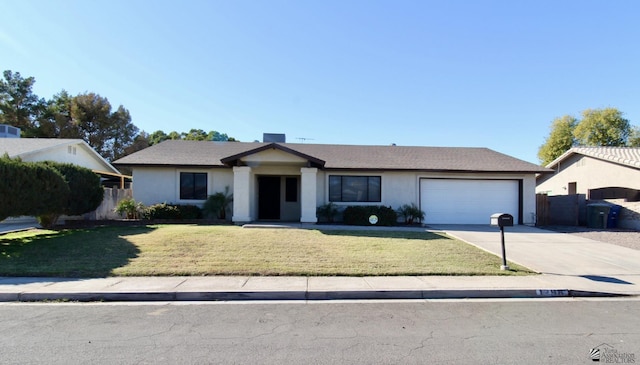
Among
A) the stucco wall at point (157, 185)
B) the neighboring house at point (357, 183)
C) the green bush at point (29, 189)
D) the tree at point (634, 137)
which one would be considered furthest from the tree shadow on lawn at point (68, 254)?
the tree at point (634, 137)

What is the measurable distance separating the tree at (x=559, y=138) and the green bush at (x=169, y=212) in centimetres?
4288

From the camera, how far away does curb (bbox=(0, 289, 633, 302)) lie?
21.1 feet

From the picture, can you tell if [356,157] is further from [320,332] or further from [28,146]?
[28,146]

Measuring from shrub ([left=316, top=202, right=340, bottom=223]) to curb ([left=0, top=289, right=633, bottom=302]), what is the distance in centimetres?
1030

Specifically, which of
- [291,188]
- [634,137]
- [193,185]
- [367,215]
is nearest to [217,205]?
[193,185]

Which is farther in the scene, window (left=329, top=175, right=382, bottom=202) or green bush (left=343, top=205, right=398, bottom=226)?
window (left=329, top=175, right=382, bottom=202)

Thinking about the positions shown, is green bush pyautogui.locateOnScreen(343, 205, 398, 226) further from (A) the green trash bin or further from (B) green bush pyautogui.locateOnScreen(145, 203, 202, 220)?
(A) the green trash bin

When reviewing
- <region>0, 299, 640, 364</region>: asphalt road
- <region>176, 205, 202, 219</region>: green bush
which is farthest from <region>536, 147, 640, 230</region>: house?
<region>176, 205, 202, 219</region>: green bush

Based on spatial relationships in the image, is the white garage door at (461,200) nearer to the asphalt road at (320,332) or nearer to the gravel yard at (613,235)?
the gravel yard at (613,235)

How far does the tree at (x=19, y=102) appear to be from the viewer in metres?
36.6

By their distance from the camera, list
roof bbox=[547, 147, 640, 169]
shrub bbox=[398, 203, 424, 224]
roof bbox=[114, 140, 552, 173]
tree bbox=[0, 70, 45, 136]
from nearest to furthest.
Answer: roof bbox=[114, 140, 552, 173] → shrub bbox=[398, 203, 424, 224] → roof bbox=[547, 147, 640, 169] → tree bbox=[0, 70, 45, 136]

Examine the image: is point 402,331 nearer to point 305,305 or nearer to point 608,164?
point 305,305

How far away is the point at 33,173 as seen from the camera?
467 inches

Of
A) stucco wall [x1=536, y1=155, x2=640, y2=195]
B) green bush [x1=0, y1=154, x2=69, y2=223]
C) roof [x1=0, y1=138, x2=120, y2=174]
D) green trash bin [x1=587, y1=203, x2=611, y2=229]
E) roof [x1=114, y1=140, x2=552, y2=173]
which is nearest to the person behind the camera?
green bush [x1=0, y1=154, x2=69, y2=223]
